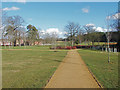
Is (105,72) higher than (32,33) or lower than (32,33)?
lower

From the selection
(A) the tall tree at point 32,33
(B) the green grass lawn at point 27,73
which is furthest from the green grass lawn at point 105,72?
(A) the tall tree at point 32,33

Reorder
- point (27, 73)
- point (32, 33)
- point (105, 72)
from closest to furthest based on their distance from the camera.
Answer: point (27, 73)
point (105, 72)
point (32, 33)

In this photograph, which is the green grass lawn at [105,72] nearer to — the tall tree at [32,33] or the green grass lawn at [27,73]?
the green grass lawn at [27,73]

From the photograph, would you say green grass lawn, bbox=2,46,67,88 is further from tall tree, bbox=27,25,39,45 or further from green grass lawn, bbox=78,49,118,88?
tall tree, bbox=27,25,39,45

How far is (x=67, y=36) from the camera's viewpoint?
61688 millimetres

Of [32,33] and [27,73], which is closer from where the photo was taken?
[27,73]

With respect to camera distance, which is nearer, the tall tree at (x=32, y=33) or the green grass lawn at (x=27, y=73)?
the green grass lawn at (x=27, y=73)

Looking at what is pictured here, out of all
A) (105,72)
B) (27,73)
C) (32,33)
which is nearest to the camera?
(27,73)

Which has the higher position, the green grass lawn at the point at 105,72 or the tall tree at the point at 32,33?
the tall tree at the point at 32,33

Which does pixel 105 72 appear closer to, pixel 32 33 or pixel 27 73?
pixel 27 73

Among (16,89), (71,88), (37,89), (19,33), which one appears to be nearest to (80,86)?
(71,88)

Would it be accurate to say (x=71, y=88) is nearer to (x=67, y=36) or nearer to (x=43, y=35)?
(x=67, y=36)

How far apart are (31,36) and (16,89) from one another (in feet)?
261

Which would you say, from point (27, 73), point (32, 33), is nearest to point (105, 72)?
point (27, 73)
